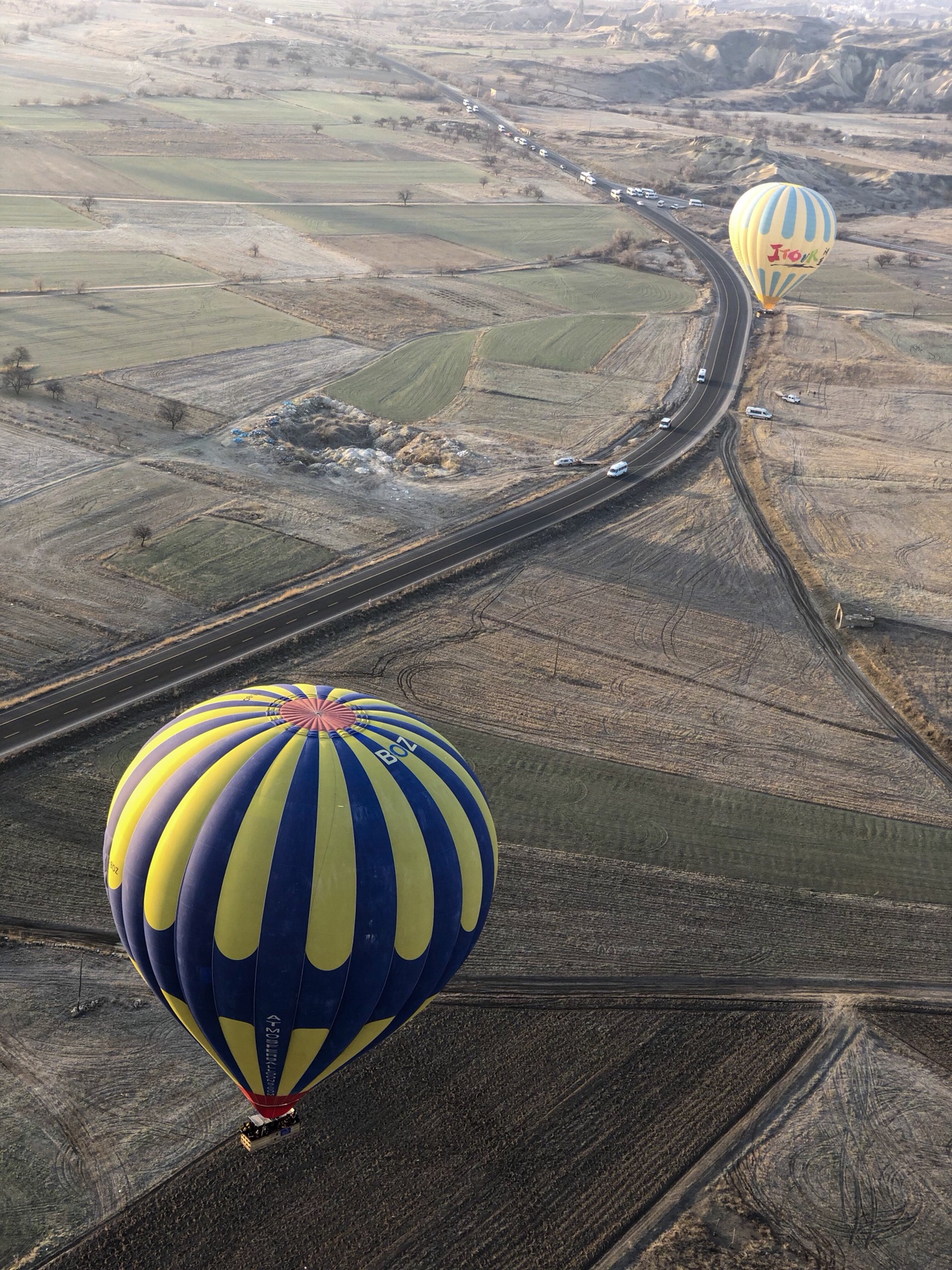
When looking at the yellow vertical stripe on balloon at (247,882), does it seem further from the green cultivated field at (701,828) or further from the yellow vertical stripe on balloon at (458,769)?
the green cultivated field at (701,828)

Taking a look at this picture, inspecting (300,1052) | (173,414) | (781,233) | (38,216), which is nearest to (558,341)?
(781,233)

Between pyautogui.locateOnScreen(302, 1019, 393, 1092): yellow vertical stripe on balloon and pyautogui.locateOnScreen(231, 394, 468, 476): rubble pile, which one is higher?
pyautogui.locateOnScreen(231, 394, 468, 476): rubble pile

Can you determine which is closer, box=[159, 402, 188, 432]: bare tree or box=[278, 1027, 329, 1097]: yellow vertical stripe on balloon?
box=[278, 1027, 329, 1097]: yellow vertical stripe on balloon

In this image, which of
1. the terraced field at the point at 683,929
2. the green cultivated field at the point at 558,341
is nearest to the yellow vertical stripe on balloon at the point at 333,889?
the terraced field at the point at 683,929

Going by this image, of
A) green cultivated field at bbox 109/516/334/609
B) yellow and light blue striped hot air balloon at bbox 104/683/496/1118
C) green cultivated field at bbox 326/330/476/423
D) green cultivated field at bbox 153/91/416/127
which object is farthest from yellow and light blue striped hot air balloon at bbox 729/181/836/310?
green cultivated field at bbox 153/91/416/127

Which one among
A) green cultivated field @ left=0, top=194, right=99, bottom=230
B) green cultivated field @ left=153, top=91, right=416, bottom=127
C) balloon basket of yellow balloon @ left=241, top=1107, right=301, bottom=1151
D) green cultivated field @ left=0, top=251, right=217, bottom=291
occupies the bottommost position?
balloon basket of yellow balloon @ left=241, top=1107, right=301, bottom=1151

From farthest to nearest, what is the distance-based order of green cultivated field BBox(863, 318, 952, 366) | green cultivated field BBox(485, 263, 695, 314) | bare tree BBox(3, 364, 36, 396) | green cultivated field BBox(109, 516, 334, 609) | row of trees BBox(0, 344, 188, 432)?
green cultivated field BBox(485, 263, 695, 314)
green cultivated field BBox(863, 318, 952, 366)
bare tree BBox(3, 364, 36, 396)
row of trees BBox(0, 344, 188, 432)
green cultivated field BBox(109, 516, 334, 609)

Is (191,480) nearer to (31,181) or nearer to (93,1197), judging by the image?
(93,1197)

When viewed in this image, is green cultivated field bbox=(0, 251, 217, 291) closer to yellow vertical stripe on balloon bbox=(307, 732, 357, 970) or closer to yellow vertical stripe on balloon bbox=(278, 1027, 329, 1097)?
yellow vertical stripe on balloon bbox=(307, 732, 357, 970)

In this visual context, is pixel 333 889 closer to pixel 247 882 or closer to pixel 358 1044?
pixel 247 882
